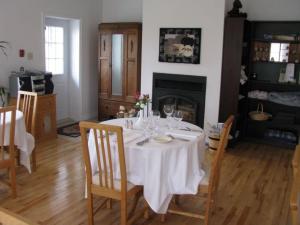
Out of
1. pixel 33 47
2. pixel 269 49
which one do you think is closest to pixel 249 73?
pixel 269 49

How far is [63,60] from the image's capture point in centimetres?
652

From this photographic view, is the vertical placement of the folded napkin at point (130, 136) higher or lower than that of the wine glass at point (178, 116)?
lower

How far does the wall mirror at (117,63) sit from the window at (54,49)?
0.97 metres

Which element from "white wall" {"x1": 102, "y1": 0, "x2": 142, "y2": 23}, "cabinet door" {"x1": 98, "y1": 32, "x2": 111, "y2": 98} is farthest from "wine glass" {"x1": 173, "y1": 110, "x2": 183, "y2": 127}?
"white wall" {"x1": 102, "y1": 0, "x2": 142, "y2": 23}

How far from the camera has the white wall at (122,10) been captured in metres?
6.51

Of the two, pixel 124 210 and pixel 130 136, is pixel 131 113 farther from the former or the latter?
pixel 124 210

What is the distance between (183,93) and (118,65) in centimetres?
150

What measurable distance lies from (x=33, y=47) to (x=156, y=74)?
203 centimetres

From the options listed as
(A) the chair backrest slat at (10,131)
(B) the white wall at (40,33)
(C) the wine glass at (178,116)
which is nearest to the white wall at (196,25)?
(B) the white wall at (40,33)

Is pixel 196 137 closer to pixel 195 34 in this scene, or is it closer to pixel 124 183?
pixel 124 183

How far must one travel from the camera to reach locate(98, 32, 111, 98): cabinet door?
6.38 meters

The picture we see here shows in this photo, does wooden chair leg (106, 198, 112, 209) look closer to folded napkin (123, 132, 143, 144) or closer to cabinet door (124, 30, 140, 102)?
folded napkin (123, 132, 143, 144)

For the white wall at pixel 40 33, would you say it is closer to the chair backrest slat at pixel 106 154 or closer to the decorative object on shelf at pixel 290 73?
the chair backrest slat at pixel 106 154

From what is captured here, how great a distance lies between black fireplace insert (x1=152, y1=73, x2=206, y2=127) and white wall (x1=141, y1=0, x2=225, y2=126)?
0.09 metres
